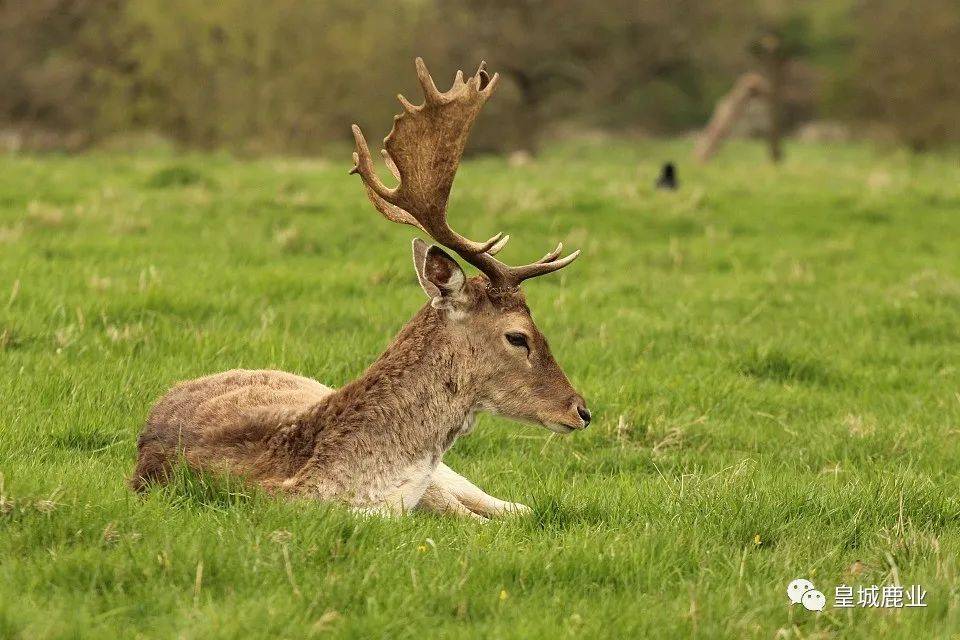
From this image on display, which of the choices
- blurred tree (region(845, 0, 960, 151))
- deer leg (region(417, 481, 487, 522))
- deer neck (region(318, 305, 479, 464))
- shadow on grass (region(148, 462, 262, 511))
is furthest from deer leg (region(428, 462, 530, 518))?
blurred tree (region(845, 0, 960, 151))

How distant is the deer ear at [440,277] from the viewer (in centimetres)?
588

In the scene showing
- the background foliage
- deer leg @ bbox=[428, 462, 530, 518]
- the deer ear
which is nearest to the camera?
the deer ear

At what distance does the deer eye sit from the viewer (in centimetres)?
604

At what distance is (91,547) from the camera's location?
4605 mm

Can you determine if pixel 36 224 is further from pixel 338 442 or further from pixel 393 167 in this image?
pixel 338 442

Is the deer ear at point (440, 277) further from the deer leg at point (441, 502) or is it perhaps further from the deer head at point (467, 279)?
the deer leg at point (441, 502)

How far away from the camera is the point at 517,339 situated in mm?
6074

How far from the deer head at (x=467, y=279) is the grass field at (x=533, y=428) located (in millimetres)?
509

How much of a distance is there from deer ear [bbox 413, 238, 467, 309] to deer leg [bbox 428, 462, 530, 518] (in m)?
0.88

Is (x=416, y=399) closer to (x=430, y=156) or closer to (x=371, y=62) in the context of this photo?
(x=430, y=156)

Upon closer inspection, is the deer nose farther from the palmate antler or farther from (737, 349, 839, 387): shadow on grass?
(737, 349, 839, 387): shadow on grass

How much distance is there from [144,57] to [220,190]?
21.2 meters

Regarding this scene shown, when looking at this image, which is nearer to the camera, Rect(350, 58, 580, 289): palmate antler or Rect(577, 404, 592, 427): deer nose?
Rect(577, 404, 592, 427): deer nose

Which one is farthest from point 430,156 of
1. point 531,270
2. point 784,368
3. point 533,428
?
point 784,368
